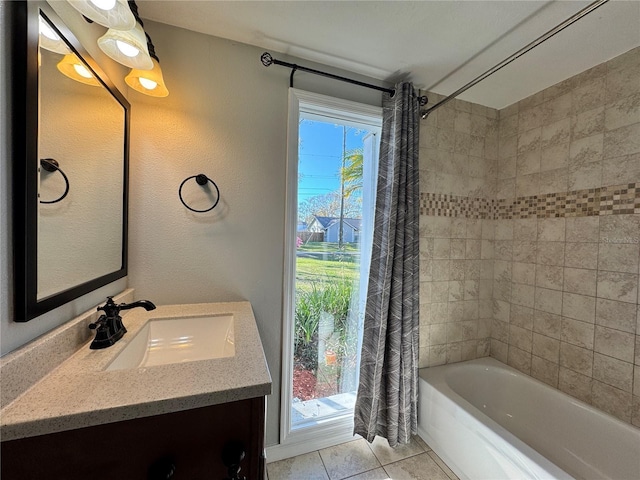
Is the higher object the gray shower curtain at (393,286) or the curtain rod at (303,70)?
the curtain rod at (303,70)

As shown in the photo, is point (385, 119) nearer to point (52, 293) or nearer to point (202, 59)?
point (202, 59)

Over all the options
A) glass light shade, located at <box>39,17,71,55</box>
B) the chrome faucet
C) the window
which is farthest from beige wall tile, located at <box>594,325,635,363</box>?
glass light shade, located at <box>39,17,71,55</box>

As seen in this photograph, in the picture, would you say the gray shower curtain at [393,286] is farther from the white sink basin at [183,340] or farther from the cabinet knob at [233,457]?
the cabinet knob at [233,457]

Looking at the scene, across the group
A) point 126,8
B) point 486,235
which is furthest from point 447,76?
point 126,8

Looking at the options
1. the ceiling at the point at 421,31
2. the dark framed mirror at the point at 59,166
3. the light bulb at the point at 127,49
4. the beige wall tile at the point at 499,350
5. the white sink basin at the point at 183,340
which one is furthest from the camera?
the beige wall tile at the point at 499,350

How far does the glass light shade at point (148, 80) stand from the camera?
1097 millimetres

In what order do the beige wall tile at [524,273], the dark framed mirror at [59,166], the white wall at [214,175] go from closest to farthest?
the dark framed mirror at [59,166], the white wall at [214,175], the beige wall tile at [524,273]

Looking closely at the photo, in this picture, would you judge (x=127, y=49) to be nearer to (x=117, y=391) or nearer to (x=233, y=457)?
(x=117, y=391)

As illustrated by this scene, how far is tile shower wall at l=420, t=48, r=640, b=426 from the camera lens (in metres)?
1.42

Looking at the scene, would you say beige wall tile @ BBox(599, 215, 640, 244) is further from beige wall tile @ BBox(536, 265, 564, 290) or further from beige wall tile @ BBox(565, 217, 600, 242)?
beige wall tile @ BBox(536, 265, 564, 290)

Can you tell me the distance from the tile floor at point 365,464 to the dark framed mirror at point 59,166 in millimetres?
1496

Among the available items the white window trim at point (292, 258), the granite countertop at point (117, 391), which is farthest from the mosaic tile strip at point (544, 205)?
the granite countertop at point (117, 391)

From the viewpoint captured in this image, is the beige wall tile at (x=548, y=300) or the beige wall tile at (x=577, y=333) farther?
the beige wall tile at (x=548, y=300)

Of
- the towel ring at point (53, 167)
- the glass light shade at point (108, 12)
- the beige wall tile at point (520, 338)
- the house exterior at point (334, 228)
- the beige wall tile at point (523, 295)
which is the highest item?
the glass light shade at point (108, 12)
